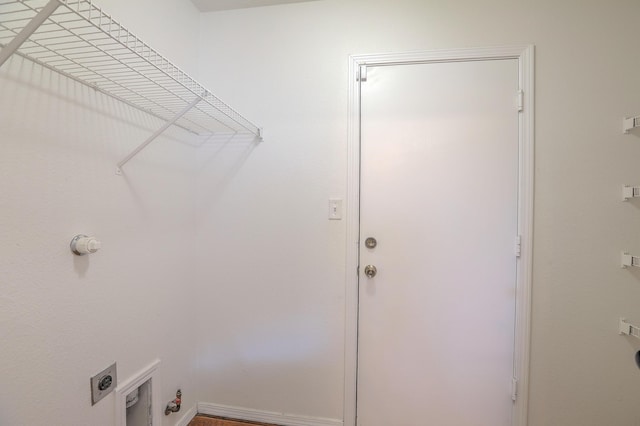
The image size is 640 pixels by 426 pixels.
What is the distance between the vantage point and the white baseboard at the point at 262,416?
5.38 feet

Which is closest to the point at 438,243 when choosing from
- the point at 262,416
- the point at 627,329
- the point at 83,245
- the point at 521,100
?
the point at 521,100

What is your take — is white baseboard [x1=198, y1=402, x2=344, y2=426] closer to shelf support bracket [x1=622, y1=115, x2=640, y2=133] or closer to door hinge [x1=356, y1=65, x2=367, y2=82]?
door hinge [x1=356, y1=65, x2=367, y2=82]

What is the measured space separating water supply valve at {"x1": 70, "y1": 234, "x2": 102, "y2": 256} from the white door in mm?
1190

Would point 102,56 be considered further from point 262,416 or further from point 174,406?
point 262,416

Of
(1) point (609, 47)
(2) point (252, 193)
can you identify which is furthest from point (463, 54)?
(2) point (252, 193)

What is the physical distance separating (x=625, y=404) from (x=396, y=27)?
2.24 m

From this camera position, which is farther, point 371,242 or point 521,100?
point 371,242

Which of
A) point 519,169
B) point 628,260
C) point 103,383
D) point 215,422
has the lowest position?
point 215,422

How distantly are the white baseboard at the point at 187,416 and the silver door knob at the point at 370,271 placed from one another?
133 cm

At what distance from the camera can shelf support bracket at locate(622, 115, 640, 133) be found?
132cm

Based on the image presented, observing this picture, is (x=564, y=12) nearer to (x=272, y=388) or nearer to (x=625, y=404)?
(x=625, y=404)

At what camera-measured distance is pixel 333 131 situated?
1.60 metres

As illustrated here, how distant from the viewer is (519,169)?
4.78ft

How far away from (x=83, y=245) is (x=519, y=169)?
1.93 metres
